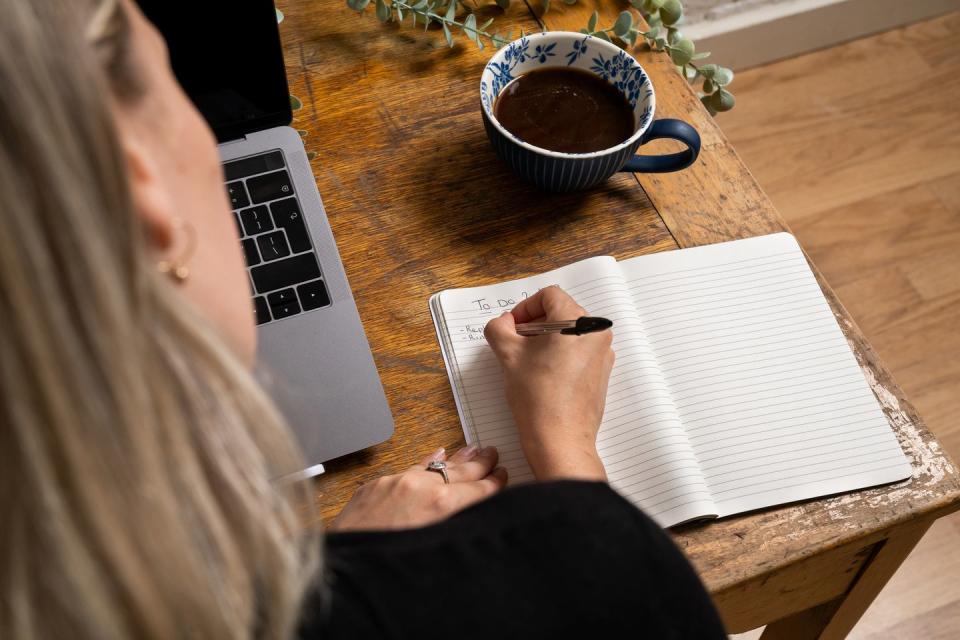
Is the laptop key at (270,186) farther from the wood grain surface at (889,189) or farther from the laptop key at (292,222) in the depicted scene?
the wood grain surface at (889,189)

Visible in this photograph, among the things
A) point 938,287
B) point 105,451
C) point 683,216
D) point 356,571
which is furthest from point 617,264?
point 938,287

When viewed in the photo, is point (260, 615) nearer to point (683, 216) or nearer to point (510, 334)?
point (510, 334)

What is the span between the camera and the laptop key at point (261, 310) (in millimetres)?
652

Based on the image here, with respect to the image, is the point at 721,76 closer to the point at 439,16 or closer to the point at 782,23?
the point at 439,16

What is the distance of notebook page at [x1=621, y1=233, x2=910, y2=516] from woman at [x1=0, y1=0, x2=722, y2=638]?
187 mm

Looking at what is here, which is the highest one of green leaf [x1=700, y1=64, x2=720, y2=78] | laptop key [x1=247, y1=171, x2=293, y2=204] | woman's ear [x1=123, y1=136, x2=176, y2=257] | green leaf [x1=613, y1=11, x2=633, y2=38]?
woman's ear [x1=123, y1=136, x2=176, y2=257]

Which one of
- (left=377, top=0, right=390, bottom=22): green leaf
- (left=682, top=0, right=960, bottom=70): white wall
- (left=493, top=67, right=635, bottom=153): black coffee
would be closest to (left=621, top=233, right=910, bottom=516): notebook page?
(left=493, top=67, right=635, bottom=153): black coffee

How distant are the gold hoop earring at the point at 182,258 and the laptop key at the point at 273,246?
0.26 metres

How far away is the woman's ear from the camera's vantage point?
0.36m

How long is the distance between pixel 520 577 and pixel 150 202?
0.26m

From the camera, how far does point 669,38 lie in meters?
0.86

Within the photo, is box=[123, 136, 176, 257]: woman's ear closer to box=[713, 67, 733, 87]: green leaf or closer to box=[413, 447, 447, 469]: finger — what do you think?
box=[413, 447, 447, 469]: finger

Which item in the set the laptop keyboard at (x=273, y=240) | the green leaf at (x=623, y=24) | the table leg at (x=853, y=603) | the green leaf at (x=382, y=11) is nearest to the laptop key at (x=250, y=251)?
the laptop keyboard at (x=273, y=240)

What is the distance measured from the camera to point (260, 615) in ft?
1.37
